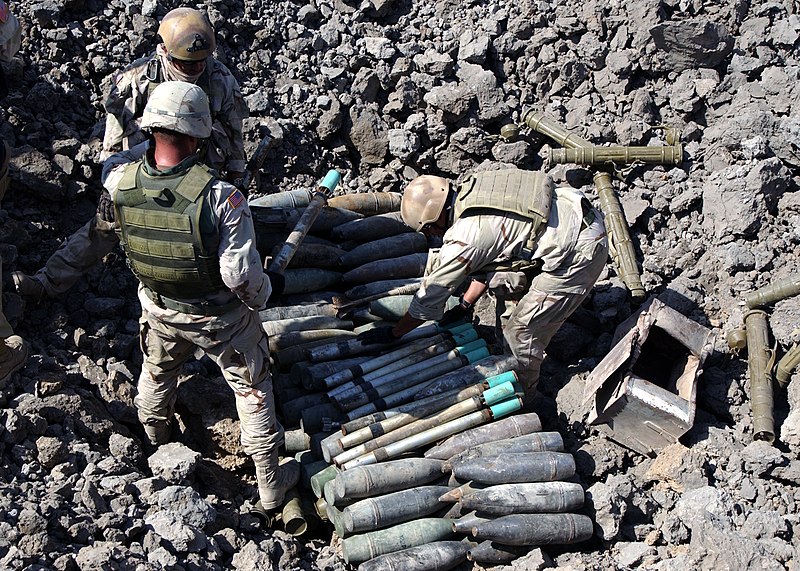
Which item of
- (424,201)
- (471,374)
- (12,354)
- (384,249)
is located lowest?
(471,374)

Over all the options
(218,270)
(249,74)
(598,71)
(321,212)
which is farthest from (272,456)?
(598,71)

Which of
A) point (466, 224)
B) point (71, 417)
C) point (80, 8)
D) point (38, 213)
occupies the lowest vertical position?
point (71, 417)

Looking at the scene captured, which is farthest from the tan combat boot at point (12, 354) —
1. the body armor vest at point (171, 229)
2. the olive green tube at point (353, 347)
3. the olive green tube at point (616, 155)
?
the olive green tube at point (616, 155)

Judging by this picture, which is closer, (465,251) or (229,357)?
(229,357)

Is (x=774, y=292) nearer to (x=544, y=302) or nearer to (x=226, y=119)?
(x=544, y=302)

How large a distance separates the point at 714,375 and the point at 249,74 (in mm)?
6158

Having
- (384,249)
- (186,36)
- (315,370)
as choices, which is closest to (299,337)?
(315,370)

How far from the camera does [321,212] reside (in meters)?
8.76

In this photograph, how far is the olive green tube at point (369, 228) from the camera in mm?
8789

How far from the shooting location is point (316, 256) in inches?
331

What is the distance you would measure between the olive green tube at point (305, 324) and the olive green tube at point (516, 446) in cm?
194

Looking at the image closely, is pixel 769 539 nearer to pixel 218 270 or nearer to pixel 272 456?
pixel 272 456

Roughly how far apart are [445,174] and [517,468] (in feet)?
14.6

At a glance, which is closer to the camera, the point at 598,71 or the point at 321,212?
the point at 321,212
